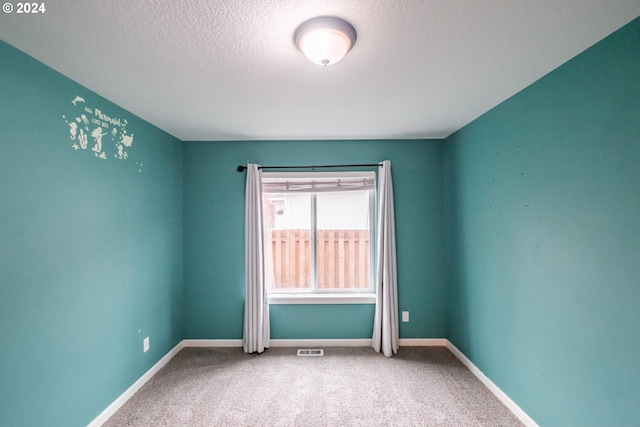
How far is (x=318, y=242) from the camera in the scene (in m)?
3.45

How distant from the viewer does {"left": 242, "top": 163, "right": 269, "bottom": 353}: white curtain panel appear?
315cm

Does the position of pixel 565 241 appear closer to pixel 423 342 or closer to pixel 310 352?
pixel 423 342

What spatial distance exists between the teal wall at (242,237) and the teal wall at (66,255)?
0.61 metres

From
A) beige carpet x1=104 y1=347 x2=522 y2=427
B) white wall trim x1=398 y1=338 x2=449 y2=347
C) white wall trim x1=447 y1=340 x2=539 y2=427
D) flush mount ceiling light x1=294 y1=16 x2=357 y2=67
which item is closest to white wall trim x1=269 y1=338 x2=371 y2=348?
beige carpet x1=104 y1=347 x2=522 y2=427

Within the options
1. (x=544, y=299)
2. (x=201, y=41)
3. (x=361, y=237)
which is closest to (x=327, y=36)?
(x=201, y=41)

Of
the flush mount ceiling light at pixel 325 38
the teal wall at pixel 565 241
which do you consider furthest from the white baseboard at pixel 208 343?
the flush mount ceiling light at pixel 325 38

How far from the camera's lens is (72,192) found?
1.84 metres

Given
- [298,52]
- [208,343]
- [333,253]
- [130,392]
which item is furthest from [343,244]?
[130,392]

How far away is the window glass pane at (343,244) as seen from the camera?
3447 mm

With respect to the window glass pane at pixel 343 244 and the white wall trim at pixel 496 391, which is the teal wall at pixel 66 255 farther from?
the white wall trim at pixel 496 391

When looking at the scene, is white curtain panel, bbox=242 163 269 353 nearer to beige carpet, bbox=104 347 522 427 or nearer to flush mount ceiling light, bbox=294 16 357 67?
beige carpet, bbox=104 347 522 427

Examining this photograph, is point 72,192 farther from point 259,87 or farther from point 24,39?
point 259,87

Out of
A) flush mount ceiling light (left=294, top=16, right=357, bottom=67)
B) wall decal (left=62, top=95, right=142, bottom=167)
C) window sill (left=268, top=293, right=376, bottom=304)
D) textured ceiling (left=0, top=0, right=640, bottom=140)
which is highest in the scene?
textured ceiling (left=0, top=0, right=640, bottom=140)

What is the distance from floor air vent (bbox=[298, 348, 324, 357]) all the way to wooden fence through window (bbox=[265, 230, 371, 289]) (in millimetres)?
697
